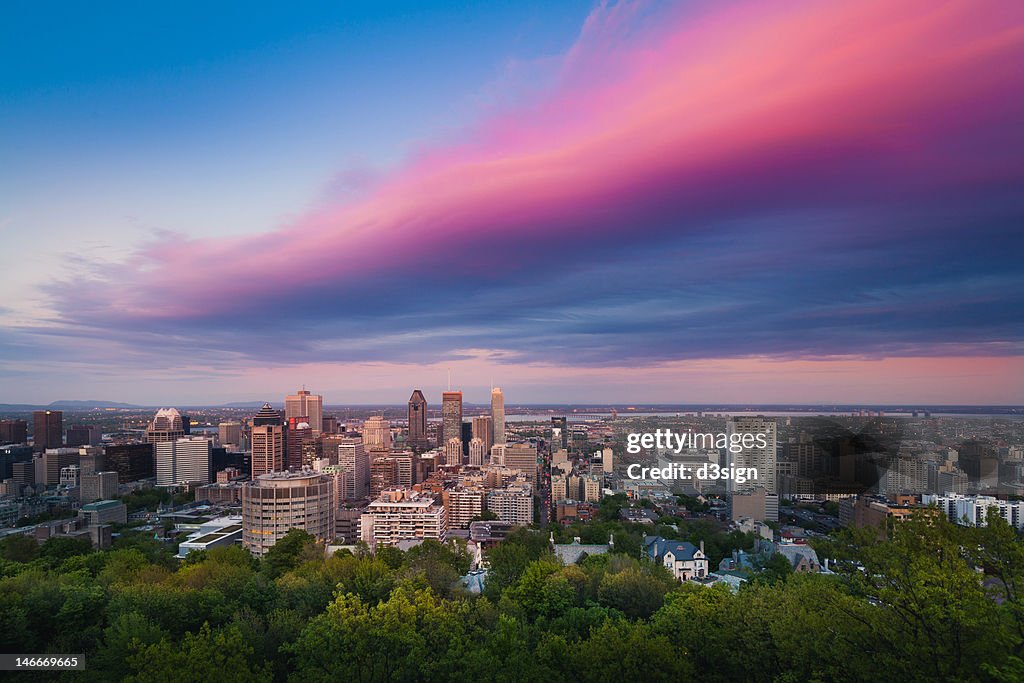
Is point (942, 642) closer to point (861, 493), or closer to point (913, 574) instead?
point (913, 574)

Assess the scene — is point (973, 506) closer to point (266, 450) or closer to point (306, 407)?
point (266, 450)

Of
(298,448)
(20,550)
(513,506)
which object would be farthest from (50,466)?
(513,506)

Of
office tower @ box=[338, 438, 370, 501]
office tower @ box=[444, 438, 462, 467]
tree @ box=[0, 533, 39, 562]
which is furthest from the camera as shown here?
office tower @ box=[444, 438, 462, 467]

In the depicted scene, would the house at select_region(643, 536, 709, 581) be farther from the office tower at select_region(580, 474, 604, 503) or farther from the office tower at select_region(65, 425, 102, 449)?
the office tower at select_region(65, 425, 102, 449)

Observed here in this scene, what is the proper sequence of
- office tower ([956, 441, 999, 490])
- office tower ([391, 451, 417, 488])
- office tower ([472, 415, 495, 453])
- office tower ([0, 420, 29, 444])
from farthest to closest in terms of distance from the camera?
office tower ([472, 415, 495, 453]), office tower ([0, 420, 29, 444]), office tower ([391, 451, 417, 488]), office tower ([956, 441, 999, 490])

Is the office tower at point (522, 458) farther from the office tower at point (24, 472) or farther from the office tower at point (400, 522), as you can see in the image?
the office tower at point (24, 472)

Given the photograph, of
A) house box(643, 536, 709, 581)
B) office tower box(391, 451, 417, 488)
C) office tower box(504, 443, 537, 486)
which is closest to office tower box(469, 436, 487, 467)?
office tower box(504, 443, 537, 486)
